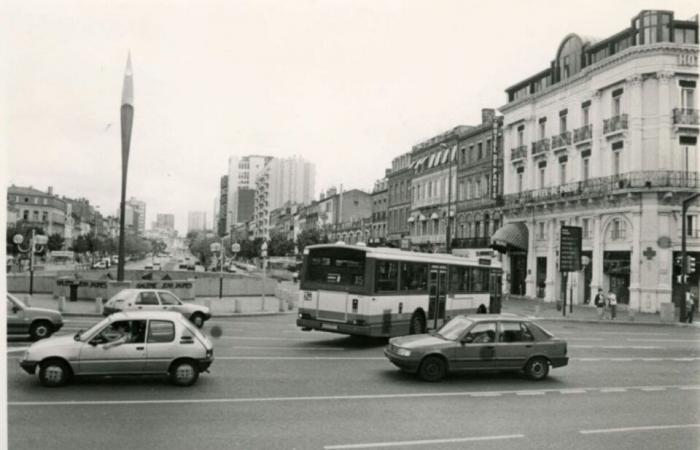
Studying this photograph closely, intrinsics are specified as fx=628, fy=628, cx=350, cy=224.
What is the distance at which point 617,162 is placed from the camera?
40719mm

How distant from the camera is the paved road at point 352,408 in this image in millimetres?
8812

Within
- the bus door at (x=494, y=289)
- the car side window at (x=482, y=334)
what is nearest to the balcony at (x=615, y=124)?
the bus door at (x=494, y=289)

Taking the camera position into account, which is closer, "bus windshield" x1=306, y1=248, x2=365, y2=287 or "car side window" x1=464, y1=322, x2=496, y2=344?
"car side window" x1=464, y1=322, x2=496, y2=344

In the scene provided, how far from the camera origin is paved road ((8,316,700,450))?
8812 mm

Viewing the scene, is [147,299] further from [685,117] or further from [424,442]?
[685,117]

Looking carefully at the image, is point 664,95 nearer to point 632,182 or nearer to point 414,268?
point 632,182

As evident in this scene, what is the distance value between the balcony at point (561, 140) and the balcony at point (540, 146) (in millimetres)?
1052

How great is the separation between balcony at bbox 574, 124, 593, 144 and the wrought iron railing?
2.94 meters

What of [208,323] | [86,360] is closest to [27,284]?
[208,323]

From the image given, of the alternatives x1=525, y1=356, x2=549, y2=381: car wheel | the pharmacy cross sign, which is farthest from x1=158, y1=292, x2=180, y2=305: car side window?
the pharmacy cross sign

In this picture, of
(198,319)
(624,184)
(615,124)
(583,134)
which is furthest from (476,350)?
(583,134)

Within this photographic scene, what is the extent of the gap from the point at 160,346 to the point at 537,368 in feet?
26.9

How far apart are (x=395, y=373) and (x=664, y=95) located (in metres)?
31.3

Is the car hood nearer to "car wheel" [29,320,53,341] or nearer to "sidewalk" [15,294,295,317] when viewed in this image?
"car wheel" [29,320,53,341]
